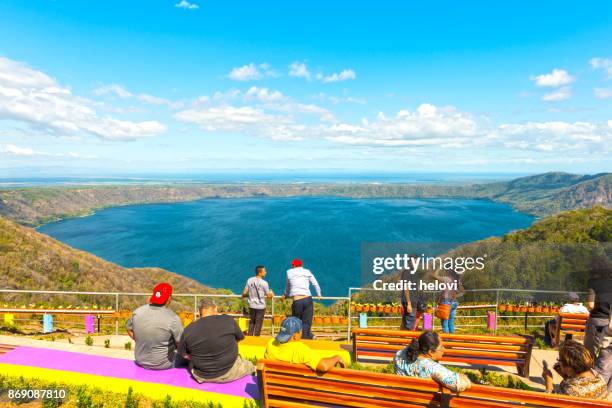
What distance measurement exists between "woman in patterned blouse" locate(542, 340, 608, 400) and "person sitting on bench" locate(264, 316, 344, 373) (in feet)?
6.87

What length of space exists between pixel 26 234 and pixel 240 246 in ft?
196

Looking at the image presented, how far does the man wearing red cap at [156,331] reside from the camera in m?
4.25

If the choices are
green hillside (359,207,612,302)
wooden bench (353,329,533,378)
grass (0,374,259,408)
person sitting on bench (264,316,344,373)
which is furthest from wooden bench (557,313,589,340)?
grass (0,374,259,408)

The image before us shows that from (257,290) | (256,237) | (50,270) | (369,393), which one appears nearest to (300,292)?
(257,290)

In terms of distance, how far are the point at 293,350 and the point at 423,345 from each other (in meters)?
1.33

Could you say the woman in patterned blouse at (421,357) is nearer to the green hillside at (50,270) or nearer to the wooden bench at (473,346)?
the wooden bench at (473,346)

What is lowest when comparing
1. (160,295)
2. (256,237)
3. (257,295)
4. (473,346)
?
(256,237)

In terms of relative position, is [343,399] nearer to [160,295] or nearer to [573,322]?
[160,295]

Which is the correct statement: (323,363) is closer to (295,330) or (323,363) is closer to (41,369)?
(295,330)

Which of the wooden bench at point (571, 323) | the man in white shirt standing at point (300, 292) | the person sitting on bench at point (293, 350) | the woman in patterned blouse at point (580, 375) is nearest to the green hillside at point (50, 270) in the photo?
the man in white shirt standing at point (300, 292)

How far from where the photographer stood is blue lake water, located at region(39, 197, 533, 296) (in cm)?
7600

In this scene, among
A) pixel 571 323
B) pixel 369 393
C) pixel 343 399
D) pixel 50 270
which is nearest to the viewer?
pixel 369 393

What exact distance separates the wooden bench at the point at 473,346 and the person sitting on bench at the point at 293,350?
72.5 inches

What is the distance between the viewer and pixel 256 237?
104062 mm
